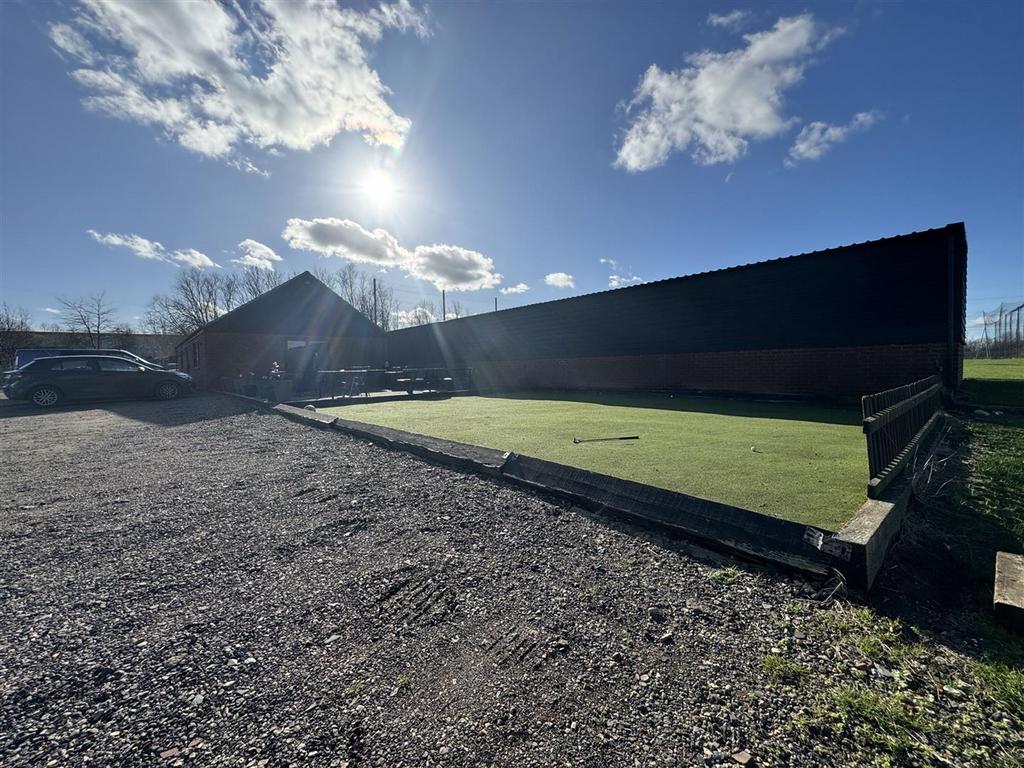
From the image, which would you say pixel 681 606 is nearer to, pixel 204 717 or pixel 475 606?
pixel 475 606

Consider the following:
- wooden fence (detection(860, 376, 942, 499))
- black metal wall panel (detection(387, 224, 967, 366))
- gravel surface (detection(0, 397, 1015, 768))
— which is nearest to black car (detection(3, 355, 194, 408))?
gravel surface (detection(0, 397, 1015, 768))

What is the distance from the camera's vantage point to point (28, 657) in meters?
1.79

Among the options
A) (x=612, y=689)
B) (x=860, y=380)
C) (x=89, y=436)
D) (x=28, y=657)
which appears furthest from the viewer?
(x=860, y=380)

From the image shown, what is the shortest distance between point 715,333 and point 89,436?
48.7 ft

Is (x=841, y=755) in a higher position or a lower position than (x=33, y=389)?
lower

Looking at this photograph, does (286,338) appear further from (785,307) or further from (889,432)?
(889,432)

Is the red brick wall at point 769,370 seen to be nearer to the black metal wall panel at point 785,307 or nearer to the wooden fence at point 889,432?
the black metal wall panel at point 785,307

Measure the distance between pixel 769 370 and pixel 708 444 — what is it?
23.3ft

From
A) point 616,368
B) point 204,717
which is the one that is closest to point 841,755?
point 204,717

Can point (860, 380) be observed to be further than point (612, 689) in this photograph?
Yes

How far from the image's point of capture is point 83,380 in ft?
41.2

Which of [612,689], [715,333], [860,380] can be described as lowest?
[612,689]

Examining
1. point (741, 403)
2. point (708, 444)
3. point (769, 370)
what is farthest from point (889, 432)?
point (769, 370)

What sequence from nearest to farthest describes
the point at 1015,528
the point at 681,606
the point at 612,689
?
1. the point at 612,689
2. the point at 681,606
3. the point at 1015,528
